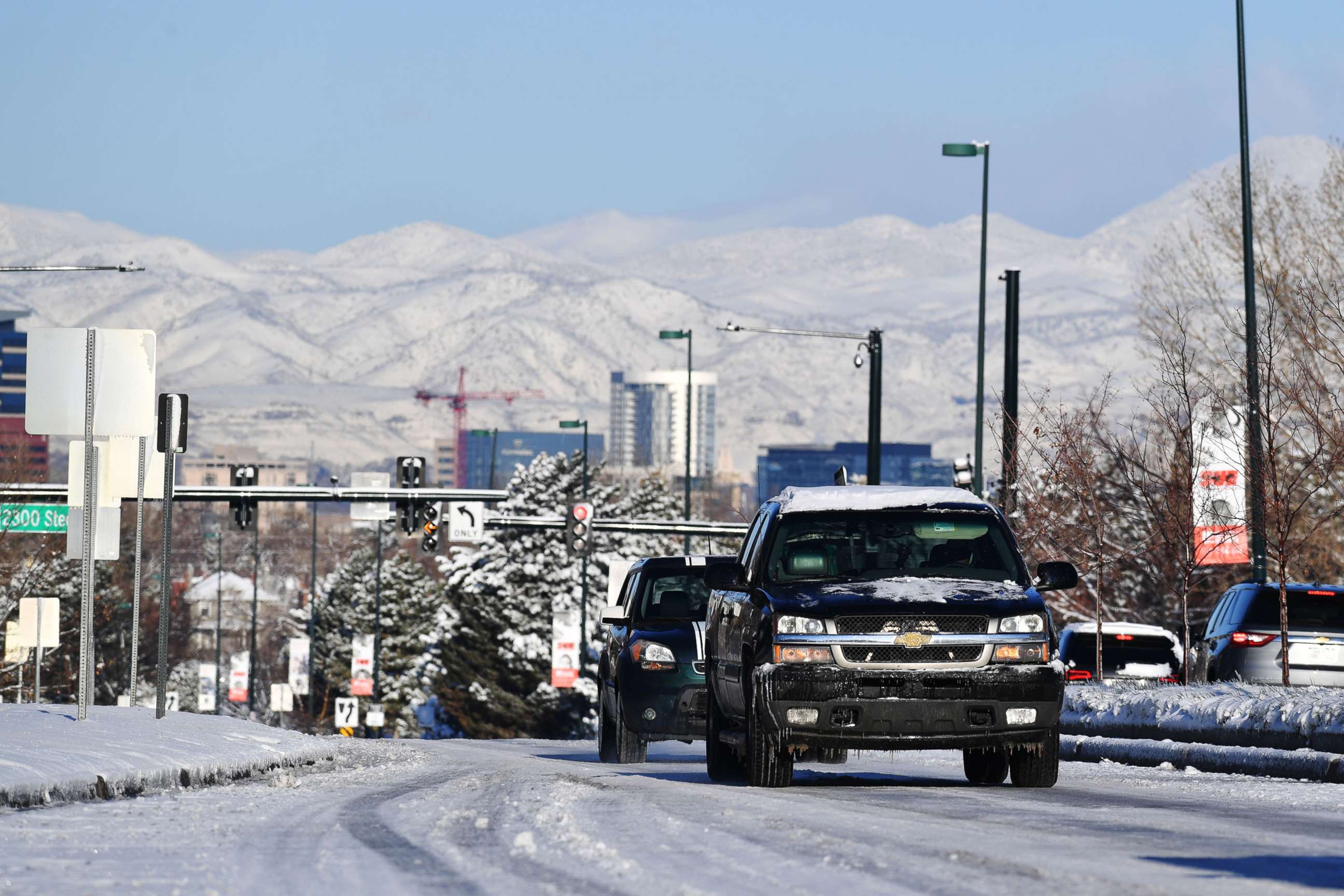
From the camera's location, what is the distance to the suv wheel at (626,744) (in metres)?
21.0

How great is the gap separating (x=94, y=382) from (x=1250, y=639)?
43.7 feet

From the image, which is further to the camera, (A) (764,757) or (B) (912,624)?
(A) (764,757)

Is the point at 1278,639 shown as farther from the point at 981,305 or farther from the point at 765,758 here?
the point at 981,305

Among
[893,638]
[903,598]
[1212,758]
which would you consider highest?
[903,598]

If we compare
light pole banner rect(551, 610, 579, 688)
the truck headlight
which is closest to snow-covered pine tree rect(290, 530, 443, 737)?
light pole banner rect(551, 610, 579, 688)

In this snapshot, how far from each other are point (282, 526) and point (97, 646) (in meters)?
103

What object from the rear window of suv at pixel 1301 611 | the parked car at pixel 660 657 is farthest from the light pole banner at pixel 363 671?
the parked car at pixel 660 657

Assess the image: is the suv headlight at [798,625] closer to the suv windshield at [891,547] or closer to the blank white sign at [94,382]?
the suv windshield at [891,547]

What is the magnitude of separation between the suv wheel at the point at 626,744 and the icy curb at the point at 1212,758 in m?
4.03

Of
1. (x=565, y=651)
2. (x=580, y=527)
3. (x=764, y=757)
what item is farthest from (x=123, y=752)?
(x=565, y=651)

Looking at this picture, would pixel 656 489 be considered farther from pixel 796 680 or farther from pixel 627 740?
pixel 796 680

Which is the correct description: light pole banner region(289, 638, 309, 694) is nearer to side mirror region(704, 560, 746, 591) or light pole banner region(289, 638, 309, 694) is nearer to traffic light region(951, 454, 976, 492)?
traffic light region(951, 454, 976, 492)

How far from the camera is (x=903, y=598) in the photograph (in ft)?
47.8

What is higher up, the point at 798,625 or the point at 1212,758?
the point at 798,625
